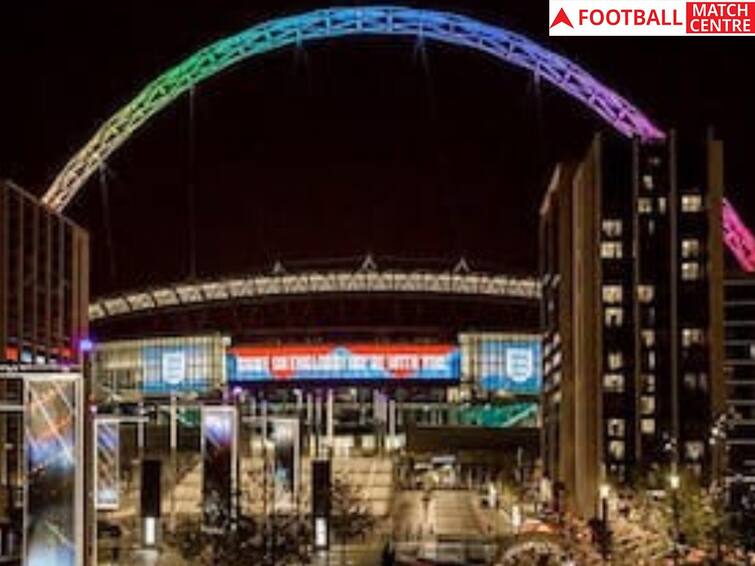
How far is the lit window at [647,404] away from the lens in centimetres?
9519

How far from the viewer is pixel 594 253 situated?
98688 millimetres

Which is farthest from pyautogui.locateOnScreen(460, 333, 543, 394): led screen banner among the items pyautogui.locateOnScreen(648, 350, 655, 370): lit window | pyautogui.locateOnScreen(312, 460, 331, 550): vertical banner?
pyautogui.locateOnScreen(312, 460, 331, 550): vertical banner

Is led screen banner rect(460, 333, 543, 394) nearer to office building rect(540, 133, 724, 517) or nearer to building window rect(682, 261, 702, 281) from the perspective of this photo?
office building rect(540, 133, 724, 517)

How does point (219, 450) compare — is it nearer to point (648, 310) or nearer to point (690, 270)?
point (648, 310)

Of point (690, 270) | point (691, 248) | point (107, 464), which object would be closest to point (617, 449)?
point (690, 270)

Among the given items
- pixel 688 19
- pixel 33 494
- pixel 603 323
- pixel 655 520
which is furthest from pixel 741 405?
pixel 33 494

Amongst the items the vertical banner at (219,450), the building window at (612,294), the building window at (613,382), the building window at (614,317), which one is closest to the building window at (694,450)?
the building window at (613,382)

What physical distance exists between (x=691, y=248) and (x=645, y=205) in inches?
132

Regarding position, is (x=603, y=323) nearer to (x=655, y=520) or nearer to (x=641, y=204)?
(x=641, y=204)

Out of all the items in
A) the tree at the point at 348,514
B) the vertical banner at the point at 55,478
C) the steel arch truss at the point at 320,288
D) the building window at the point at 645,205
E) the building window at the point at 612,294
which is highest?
the building window at the point at 645,205

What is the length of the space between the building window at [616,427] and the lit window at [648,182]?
1242 cm

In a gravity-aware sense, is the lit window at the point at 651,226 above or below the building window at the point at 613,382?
above

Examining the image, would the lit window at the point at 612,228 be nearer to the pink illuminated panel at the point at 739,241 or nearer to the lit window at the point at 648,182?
the lit window at the point at 648,182

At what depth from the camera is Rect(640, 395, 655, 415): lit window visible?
9519 centimetres
